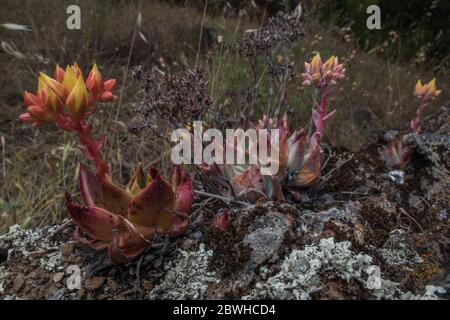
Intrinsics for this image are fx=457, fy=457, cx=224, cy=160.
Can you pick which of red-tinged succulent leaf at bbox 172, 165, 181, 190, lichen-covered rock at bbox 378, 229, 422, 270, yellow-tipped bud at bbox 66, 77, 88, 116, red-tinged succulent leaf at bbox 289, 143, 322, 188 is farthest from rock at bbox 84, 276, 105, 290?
lichen-covered rock at bbox 378, 229, 422, 270

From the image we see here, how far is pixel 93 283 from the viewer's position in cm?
167

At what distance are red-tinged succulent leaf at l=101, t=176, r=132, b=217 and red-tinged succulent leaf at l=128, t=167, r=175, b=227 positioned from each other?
0.20 ft

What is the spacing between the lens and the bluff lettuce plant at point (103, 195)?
5.26ft

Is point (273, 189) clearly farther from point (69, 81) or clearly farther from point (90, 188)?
point (69, 81)

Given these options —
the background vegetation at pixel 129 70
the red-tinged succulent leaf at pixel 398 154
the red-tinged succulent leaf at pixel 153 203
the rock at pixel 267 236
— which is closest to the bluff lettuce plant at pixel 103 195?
the red-tinged succulent leaf at pixel 153 203

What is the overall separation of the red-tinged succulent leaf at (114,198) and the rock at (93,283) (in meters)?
0.25

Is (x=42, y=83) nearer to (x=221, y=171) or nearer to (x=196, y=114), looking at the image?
(x=196, y=114)

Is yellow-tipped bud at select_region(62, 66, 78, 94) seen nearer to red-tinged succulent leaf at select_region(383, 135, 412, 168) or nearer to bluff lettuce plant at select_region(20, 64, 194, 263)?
bluff lettuce plant at select_region(20, 64, 194, 263)

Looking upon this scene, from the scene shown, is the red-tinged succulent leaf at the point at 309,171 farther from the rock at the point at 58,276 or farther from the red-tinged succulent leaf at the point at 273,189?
the rock at the point at 58,276

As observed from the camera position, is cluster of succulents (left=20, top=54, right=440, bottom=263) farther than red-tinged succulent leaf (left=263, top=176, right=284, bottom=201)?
No

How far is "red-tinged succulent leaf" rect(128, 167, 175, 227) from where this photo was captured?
1.61 m

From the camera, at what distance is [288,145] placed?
2.12 m

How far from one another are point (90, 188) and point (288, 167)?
875 mm
